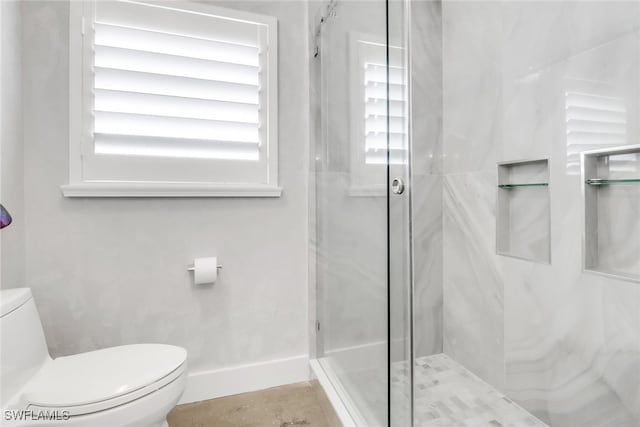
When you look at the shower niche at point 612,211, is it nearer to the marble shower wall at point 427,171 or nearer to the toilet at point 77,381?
the marble shower wall at point 427,171

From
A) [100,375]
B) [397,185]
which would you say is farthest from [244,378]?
[397,185]

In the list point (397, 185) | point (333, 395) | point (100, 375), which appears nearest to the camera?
point (397, 185)

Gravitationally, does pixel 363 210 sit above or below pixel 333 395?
above

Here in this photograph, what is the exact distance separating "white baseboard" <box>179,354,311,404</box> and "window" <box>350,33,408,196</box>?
106 cm

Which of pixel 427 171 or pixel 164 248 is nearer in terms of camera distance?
pixel 164 248

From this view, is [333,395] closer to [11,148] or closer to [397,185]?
[397,185]

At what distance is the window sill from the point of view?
142cm

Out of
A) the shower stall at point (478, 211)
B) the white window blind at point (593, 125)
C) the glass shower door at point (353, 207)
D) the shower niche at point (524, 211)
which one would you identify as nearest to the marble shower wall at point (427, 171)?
the shower stall at point (478, 211)

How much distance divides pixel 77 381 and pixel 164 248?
2.11 ft

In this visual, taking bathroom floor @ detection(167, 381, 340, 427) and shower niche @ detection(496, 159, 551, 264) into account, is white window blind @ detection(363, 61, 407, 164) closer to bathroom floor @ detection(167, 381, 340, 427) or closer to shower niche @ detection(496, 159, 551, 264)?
shower niche @ detection(496, 159, 551, 264)

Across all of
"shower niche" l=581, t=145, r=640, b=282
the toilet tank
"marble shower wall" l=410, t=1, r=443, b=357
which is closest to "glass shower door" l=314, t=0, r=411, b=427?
"marble shower wall" l=410, t=1, r=443, b=357

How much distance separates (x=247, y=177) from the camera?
1678 mm

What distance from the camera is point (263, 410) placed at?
1.52 metres

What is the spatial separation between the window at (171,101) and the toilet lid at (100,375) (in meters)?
0.69
